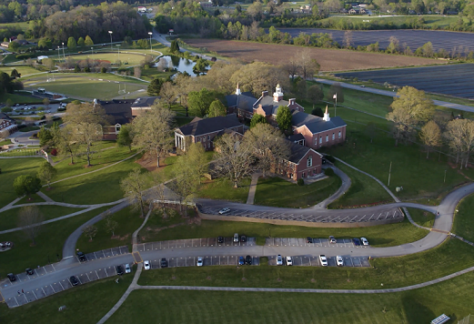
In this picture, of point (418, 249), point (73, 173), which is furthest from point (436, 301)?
point (73, 173)

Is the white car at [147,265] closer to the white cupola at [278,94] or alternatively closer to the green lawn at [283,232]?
the green lawn at [283,232]

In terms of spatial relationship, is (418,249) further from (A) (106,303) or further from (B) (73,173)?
(B) (73,173)

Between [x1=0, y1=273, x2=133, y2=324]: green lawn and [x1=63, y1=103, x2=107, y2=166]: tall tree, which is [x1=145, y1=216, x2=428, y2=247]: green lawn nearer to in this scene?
[x1=0, y1=273, x2=133, y2=324]: green lawn

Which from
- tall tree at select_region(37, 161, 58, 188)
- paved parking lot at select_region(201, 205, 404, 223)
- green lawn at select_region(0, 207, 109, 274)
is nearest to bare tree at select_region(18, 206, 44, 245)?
green lawn at select_region(0, 207, 109, 274)

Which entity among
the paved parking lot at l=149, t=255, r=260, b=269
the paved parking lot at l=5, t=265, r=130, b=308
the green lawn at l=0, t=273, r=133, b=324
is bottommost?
the green lawn at l=0, t=273, r=133, b=324

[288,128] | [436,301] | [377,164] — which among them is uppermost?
[288,128]

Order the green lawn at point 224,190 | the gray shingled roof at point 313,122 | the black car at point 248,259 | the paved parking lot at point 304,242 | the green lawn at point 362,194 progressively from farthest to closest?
the gray shingled roof at point 313,122, the green lawn at point 224,190, the green lawn at point 362,194, the paved parking lot at point 304,242, the black car at point 248,259

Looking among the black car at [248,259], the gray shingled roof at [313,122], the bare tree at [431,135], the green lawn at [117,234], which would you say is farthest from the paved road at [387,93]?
the green lawn at [117,234]
